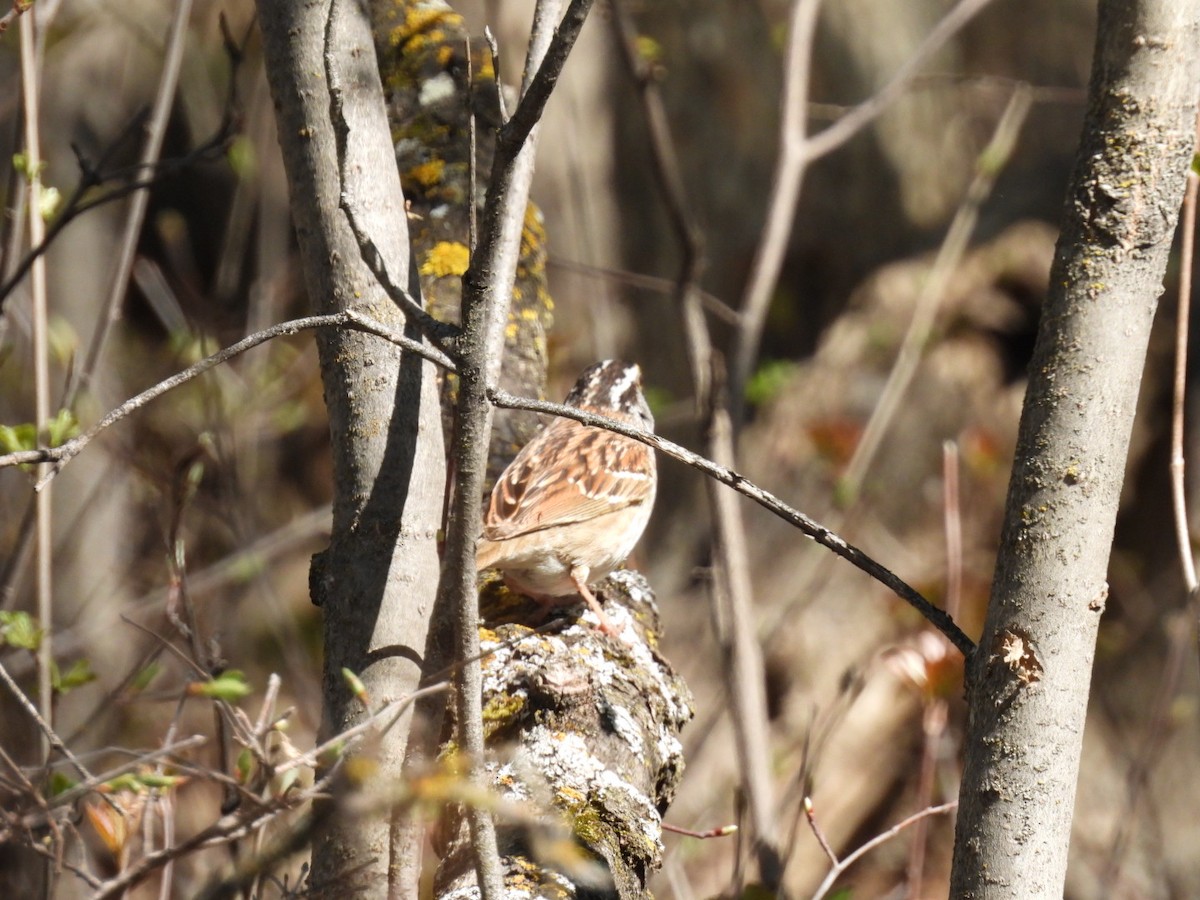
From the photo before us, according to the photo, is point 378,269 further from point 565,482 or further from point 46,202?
point 565,482

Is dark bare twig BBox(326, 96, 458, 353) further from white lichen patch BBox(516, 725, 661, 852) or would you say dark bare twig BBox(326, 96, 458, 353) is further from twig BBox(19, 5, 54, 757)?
twig BBox(19, 5, 54, 757)

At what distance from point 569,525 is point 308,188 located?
1.71 metres

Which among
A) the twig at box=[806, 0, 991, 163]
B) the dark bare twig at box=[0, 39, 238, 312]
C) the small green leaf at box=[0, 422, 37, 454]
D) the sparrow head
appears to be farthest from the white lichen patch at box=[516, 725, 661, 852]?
the twig at box=[806, 0, 991, 163]

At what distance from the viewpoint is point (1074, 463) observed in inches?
65.4

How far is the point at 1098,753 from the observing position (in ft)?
23.4

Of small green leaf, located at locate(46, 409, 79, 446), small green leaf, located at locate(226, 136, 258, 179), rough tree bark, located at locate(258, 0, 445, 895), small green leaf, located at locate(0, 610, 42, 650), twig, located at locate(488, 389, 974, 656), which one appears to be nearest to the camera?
twig, located at locate(488, 389, 974, 656)

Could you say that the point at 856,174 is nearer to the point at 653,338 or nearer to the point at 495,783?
the point at 653,338

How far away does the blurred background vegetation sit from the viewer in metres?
6.88

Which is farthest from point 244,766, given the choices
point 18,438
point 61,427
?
point 18,438

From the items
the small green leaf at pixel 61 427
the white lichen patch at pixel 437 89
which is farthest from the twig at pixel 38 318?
the white lichen patch at pixel 437 89

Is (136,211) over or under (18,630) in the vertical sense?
over

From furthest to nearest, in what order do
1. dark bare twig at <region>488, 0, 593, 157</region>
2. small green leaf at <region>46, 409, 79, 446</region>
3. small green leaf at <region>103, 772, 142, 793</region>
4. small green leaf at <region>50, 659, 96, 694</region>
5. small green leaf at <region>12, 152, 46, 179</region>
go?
1. small green leaf at <region>12, 152, 46, 179</region>
2. small green leaf at <region>50, 659, 96, 694</region>
3. small green leaf at <region>46, 409, 79, 446</region>
4. small green leaf at <region>103, 772, 142, 793</region>
5. dark bare twig at <region>488, 0, 593, 157</region>

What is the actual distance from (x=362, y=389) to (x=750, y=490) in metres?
0.67

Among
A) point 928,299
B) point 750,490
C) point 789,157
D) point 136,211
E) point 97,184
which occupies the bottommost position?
point 750,490
